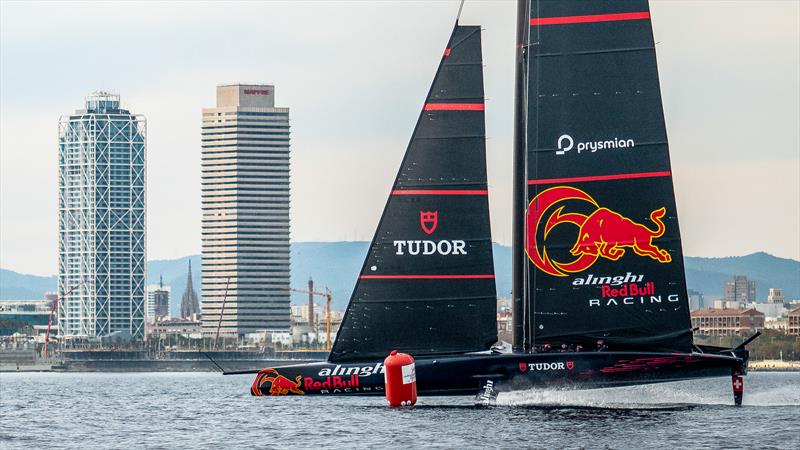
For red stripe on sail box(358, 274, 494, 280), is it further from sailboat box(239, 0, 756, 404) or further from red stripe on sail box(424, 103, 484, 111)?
red stripe on sail box(424, 103, 484, 111)

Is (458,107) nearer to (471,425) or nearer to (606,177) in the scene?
(606,177)

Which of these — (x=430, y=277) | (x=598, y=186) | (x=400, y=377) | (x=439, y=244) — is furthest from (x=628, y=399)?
(x=400, y=377)

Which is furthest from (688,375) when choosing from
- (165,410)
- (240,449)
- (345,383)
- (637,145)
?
(165,410)

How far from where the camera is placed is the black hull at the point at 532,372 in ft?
144

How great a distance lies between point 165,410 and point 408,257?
777 inches

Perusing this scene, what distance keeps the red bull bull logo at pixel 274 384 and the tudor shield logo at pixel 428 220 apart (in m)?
5.61

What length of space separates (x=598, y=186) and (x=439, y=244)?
4.85 meters

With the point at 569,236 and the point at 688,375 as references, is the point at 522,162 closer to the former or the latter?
the point at 569,236

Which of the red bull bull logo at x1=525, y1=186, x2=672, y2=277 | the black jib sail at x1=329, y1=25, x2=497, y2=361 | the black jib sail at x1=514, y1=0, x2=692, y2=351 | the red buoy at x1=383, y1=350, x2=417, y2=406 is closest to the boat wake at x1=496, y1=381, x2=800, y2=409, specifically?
the black jib sail at x1=514, y1=0, x2=692, y2=351

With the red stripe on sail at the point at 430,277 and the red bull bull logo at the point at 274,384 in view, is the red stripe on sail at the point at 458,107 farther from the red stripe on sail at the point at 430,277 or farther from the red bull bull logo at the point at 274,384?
the red bull bull logo at the point at 274,384

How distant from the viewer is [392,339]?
46.0 meters

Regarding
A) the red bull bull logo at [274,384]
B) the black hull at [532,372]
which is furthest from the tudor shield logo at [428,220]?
the red bull bull logo at [274,384]

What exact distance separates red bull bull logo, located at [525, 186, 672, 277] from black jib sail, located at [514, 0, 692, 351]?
3cm

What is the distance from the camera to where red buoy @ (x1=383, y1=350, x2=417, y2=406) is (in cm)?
4444
